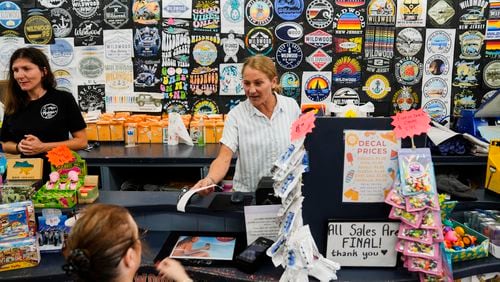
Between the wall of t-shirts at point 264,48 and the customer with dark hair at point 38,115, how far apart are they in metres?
1.35

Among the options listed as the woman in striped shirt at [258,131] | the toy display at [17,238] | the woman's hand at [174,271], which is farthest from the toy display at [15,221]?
the woman in striped shirt at [258,131]

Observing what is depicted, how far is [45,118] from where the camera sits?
2809mm

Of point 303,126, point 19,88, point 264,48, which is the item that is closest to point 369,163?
point 303,126

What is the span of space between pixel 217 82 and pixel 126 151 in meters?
1.09

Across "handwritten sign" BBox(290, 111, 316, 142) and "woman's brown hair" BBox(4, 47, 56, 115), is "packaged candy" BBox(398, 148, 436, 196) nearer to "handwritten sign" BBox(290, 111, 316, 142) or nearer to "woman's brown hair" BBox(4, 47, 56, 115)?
"handwritten sign" BBox(290, 111, 316, 142)

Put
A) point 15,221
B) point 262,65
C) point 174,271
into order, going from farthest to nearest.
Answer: point 262,65, point 15,221, point 174,271

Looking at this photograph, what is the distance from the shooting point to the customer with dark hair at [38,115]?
2715 mm

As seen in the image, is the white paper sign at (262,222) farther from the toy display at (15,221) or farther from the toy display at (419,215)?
the toy display at (15,221)


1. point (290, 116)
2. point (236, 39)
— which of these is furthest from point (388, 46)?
point (290, 116)

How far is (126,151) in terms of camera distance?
3.69 meters

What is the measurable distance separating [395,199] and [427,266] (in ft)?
0.88

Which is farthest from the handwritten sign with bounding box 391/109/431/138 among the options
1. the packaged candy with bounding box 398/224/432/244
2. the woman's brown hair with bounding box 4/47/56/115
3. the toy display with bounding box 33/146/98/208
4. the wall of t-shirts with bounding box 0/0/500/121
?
the wall of t-shirts with bounding box 0/0/500/121

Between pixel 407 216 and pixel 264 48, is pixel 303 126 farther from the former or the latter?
pixel 264 48

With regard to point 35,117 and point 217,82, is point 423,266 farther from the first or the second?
point 217,82
